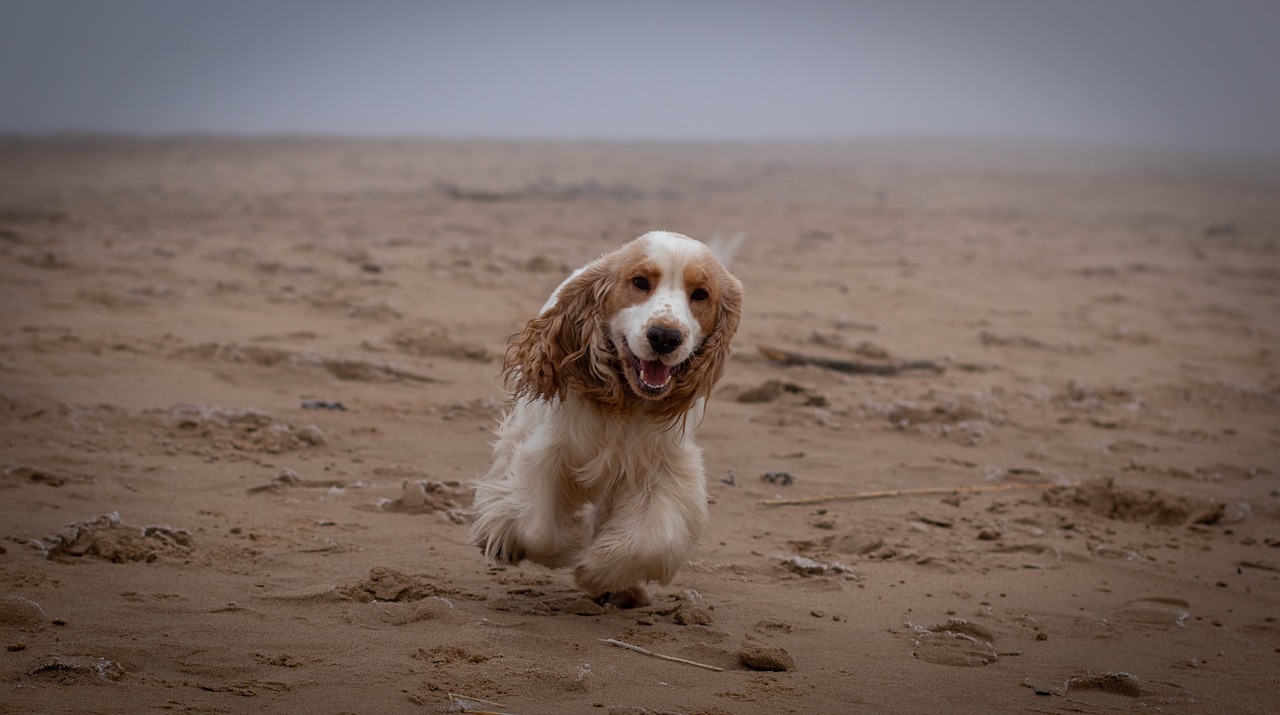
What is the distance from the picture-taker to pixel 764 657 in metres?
4.02

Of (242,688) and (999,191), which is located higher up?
(999,191)

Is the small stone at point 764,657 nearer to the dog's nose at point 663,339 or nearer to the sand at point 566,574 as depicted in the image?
the sand at point 566,574

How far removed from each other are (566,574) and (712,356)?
4.53 feet

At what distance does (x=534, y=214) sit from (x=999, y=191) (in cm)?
1852

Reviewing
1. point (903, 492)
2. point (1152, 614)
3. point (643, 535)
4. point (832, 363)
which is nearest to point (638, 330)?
point (643, 535)

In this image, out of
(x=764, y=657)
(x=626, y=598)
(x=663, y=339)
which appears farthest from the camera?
(x=626, y=598)

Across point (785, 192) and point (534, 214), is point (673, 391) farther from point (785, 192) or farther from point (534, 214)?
point (785, 192)

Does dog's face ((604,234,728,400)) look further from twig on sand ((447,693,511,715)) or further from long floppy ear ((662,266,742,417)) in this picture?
twig on sand ((447,693,511,715))

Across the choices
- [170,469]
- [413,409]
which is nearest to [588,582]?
[170,469]

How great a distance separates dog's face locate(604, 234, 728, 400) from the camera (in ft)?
13.9

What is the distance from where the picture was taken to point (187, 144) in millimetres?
37531

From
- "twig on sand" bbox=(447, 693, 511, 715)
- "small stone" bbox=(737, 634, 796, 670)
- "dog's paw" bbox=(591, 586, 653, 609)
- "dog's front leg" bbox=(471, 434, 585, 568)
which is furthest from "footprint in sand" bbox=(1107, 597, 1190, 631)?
"twig on sand" bbox=(447, 693, 511, 715)

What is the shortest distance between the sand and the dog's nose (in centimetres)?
108

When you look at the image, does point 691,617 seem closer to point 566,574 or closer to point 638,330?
point 566,574
